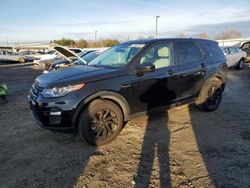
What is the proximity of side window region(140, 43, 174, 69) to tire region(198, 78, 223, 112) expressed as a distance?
1.32 metres

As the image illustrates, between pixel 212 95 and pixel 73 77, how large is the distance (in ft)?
11.7

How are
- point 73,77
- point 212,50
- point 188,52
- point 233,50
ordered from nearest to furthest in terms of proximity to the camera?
point 73,77 < point 188,52 < point 212,50 < point 233,50

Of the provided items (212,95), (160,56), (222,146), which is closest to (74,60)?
(160,56)

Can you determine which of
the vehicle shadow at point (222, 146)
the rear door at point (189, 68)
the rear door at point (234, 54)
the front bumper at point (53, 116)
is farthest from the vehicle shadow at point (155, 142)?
the rear door at point (234, 54)

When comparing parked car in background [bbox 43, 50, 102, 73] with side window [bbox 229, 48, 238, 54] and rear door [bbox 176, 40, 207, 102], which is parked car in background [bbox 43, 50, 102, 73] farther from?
side window [bbox 229, 48, 238, 54]

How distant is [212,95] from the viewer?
5961 millimetres

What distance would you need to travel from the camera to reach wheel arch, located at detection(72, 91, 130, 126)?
13.0 feet

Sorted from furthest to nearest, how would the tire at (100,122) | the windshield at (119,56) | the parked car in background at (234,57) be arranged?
1. the parked car in background at (234,57)
2. the windshield at (119,56)
3. the tire at (100,122)

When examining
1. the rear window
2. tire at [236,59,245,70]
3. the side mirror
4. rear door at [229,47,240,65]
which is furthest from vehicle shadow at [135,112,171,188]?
tire at [236,59,245,70]

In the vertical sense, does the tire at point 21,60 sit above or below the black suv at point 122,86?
above

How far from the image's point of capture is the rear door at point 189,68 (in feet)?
17.0

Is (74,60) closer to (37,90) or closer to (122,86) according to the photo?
(37,90)

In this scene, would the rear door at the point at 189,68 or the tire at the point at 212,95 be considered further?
the tire at the point at 212,95

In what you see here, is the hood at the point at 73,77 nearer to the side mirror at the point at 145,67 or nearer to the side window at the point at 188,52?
the side mirror at the point at 145,67
